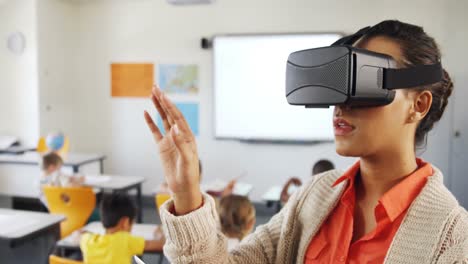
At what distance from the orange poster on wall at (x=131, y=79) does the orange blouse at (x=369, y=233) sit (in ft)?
15.3

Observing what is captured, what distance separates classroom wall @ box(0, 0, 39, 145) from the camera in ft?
16.7

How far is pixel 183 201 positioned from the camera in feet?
2.56

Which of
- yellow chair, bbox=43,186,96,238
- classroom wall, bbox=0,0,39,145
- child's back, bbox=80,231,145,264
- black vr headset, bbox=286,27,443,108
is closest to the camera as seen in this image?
black vr headset, bbox=286,27,443,108

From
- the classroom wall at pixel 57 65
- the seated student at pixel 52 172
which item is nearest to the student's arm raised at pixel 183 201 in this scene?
the seated student at pixel 52 172

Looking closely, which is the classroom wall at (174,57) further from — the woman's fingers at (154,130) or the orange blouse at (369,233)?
the woman's fingers at (154,130)

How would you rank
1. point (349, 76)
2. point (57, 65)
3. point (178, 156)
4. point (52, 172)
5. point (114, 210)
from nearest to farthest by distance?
point (349, 76)
point (178, 156)
point (114, 210)
point (52, 172)
point (57, 65)

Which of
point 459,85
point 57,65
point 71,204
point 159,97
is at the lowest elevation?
point 71,204

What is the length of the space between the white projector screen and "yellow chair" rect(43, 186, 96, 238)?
2161mm

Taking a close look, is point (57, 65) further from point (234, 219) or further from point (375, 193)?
point (375, 193)

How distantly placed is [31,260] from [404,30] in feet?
8.32

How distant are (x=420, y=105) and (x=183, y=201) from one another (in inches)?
17.3

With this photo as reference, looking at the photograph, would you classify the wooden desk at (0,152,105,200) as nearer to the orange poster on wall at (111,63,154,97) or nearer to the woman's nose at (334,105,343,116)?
the orange poster on wall at (111,63,154,97)

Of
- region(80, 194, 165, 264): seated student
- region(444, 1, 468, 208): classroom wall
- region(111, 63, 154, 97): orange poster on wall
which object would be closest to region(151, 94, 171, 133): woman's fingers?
region(80, 194, 165, 264): seated student

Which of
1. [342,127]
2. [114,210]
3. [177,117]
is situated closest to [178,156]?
[177,117]
